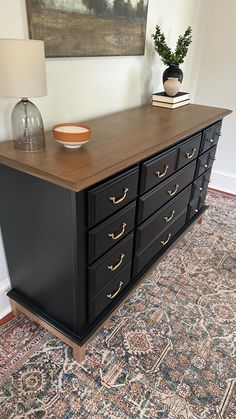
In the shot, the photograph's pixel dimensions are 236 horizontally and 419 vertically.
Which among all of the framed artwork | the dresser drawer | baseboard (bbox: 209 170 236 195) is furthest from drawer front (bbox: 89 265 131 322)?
baseboard (bbox: 209 170 236 195)

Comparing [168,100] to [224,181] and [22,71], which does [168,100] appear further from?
[224,181]

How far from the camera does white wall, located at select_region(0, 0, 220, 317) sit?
4.18 ft

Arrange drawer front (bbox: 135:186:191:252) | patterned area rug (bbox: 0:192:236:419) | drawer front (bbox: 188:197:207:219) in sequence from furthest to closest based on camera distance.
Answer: drawer front (bbox: 188:197:207:219) < drawer front (bbox: 135:186:191:252) < patterned area rug (bbox: 0:192:236:419)

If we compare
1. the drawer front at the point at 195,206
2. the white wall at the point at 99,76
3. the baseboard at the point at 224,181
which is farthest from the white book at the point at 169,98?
the baseboard at the point at 224,181

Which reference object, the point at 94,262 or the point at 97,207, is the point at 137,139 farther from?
the point at 94,262

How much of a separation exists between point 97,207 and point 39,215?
245 millimetres

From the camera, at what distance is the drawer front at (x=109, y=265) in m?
1.26

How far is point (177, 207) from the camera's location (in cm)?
189

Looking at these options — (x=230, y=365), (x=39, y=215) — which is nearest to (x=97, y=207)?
(x=39, y=215)

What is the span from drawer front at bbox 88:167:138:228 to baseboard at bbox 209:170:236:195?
207cm

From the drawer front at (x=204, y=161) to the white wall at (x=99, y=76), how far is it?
0.61 m

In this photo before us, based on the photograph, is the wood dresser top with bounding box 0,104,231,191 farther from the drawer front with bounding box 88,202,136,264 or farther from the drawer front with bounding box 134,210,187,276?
the drawer front with bounding box 134,210,187,276

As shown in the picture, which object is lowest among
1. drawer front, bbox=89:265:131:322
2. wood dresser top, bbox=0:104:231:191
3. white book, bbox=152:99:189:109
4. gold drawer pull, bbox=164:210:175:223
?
drawer front, bbox=89:265:131:322

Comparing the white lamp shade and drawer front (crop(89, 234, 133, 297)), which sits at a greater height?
the white lamp shade
